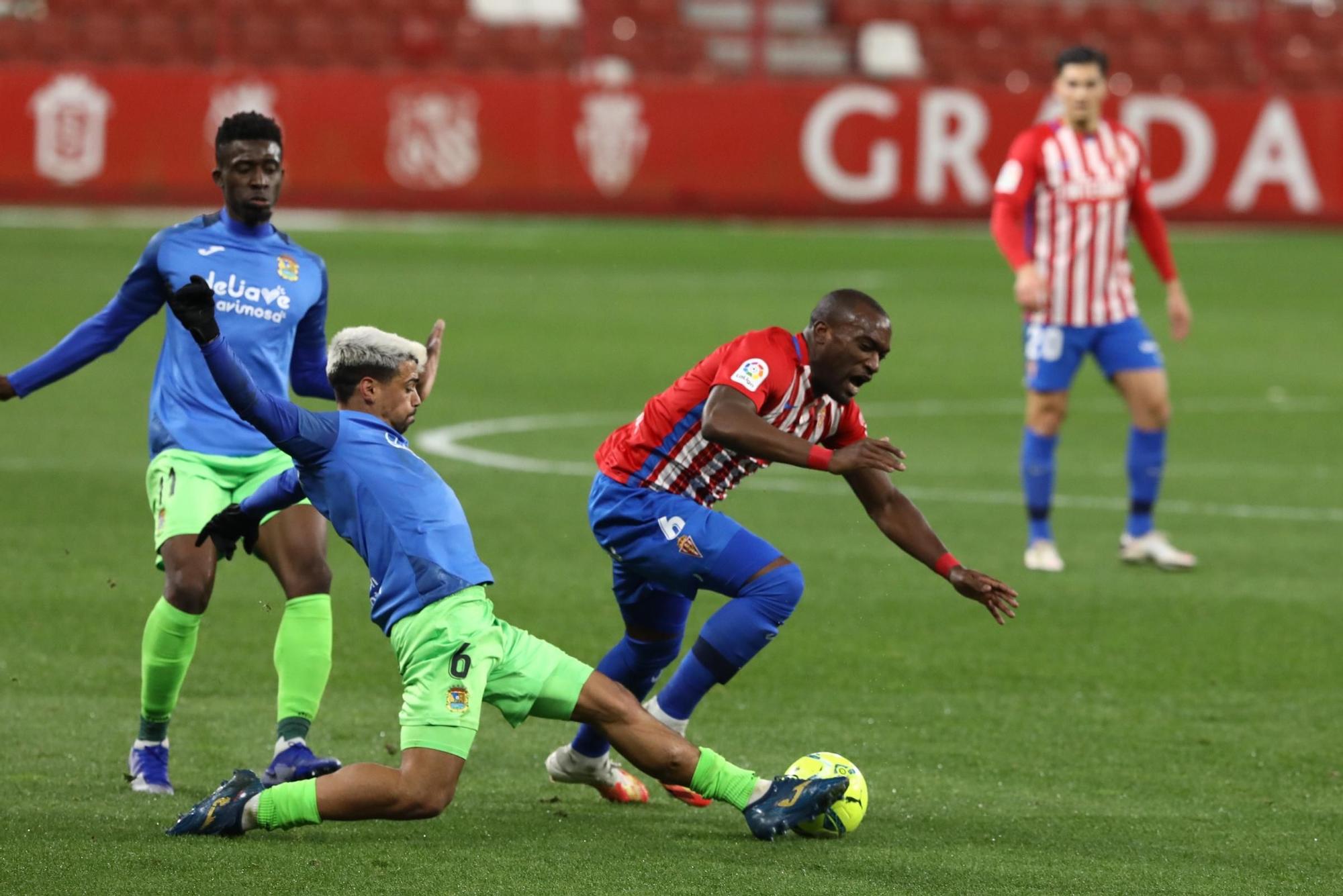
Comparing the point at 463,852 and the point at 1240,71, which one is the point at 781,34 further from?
the point at 463,852

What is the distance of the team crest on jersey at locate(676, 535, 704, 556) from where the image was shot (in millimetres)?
6188

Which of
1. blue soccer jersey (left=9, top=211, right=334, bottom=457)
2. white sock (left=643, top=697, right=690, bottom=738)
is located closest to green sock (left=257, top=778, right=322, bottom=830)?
white sock (left=643, top=697, right=690, bottom=738)

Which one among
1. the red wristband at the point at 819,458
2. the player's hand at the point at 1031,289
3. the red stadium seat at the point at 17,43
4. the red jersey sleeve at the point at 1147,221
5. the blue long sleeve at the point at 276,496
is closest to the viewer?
the red wristband at the point at 819,458

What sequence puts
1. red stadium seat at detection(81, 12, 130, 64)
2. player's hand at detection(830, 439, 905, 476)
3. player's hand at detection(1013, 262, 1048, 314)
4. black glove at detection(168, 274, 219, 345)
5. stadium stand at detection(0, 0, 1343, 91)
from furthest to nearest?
stadium stand at detection(0, 0, 1343, 91) → red stadium seat at detection(81, 12, 130, 64) → player's hand at detection(1013, 262, 1048, 314) → player's hand at detection(830, 439, 905, 476) → black glove at detection(168, 274, 219, 345)

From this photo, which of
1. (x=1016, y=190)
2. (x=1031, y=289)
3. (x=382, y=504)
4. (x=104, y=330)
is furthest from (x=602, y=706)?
(x=1016, y=190)

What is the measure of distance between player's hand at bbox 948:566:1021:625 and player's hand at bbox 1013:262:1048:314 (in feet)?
14.8

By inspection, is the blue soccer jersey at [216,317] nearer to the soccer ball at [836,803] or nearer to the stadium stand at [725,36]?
the soccer ball at [836,803]

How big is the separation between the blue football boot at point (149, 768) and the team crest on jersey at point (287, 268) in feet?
5.12

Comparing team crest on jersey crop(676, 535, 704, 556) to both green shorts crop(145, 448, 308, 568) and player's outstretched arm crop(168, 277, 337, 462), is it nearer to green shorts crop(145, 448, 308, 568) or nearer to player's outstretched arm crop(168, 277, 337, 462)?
player's outstretched arm crop(168, 277, 337, 462)

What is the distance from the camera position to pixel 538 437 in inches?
550

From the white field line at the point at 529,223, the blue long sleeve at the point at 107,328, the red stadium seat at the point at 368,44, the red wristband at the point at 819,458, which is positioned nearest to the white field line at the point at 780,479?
the blue long sleeve at the point at 107,328

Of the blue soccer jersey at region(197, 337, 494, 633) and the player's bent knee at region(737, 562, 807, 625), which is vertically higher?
the blue soccer jersey at region(197, 337, 494, 633)

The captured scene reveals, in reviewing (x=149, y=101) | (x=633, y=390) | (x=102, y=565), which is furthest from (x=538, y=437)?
(x=149, y=101)

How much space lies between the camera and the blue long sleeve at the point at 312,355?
23.5 ft
